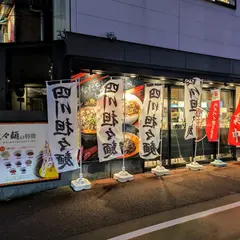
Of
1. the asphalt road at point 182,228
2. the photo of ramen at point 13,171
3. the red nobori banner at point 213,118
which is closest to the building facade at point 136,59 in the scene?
the photo of ramen at point 13,171

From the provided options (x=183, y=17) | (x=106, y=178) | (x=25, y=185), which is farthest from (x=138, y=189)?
(x=183, y=17)

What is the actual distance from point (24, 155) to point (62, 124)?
131 centimetres

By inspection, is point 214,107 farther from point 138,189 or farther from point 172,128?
point 138,189

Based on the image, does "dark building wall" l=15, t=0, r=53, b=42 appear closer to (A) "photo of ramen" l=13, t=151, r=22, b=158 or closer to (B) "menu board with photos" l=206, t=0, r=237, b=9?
(A) "photo of ramen" l=13, t=151, r=22, b=158

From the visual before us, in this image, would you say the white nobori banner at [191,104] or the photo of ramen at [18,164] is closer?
the photo of ramen at [18,164]

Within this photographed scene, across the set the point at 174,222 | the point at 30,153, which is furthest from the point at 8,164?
the point at 174,222

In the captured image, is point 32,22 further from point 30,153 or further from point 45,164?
point 45,164

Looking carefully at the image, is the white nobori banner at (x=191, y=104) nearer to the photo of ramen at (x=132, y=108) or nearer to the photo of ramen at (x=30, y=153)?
the photo of ramen at (x=132, y=108)

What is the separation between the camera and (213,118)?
393 inches

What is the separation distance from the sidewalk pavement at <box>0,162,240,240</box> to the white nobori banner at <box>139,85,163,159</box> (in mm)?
989

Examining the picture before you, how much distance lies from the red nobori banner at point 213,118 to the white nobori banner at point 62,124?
5620 mm

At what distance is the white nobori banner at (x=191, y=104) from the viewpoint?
8.95m

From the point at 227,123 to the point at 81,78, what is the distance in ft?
23.3

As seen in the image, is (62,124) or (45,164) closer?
(62,124)
